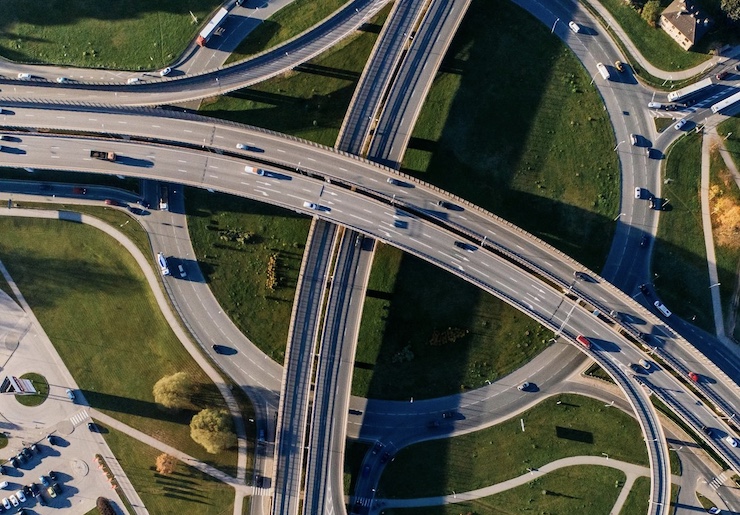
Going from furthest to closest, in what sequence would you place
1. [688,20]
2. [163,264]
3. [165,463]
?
[163,264]
[688,20]
[165,463]

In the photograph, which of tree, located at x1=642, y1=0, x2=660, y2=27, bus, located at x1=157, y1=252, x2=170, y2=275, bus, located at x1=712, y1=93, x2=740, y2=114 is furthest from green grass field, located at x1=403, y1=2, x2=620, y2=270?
bus, located at x1=157, y1=252, x2=170, y2=275

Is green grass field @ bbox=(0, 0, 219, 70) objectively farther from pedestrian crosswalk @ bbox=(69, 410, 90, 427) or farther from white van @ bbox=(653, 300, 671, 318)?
white van @ bbox=(653, 300, 671, 318)

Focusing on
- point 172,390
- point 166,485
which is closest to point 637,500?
point 172,390

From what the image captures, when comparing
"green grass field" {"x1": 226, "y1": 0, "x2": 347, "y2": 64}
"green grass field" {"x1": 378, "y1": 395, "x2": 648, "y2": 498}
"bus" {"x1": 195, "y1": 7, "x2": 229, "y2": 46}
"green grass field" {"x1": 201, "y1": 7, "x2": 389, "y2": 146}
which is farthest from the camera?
"green grass field" {"x1": 226, "y1": 0, "x2": 347, "y2": 64}

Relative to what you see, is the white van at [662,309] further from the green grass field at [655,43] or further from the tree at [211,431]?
the tree at [211,431]

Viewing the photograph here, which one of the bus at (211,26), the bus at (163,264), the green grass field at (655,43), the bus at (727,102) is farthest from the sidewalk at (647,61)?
the bus at (163,264)

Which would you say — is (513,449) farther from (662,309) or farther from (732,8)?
(732,8)
